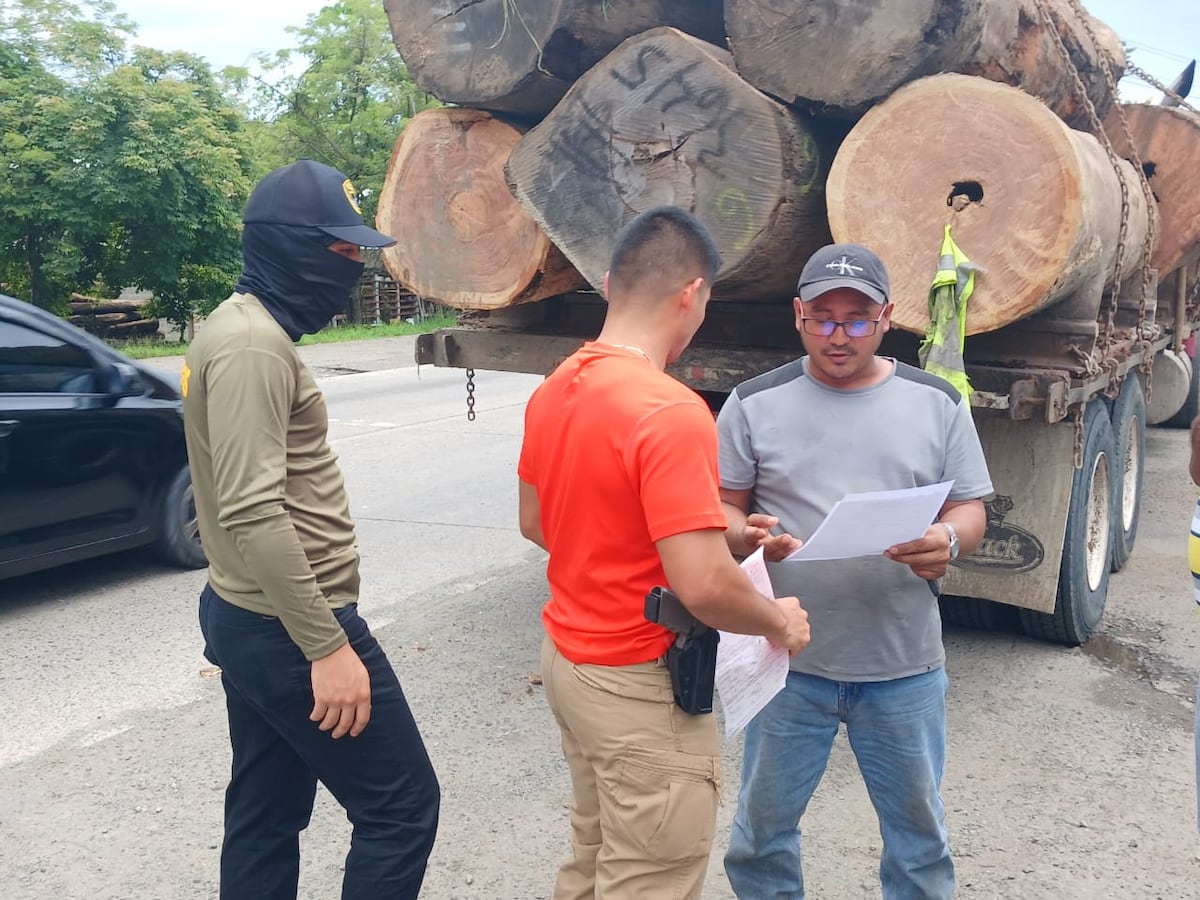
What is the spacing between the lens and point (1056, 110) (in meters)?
4.35

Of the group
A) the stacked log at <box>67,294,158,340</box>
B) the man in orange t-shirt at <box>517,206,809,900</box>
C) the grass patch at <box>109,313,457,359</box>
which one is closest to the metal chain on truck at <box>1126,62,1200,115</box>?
the man in orange t-shirt at <box>517,206,809,900</box>

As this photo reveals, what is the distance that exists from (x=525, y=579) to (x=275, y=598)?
12.4ft

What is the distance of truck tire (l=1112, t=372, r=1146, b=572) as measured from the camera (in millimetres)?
5223

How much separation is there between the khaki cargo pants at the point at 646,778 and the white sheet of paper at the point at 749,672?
0.12m

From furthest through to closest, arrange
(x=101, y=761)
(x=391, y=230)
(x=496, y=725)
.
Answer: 1. (x=391, y=230)
2. (x=496, y=725)
3. (x=101, y=761)

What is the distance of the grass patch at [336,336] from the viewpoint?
1830cm

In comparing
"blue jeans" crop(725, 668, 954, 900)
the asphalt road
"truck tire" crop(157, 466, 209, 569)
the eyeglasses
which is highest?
the eyeglasses

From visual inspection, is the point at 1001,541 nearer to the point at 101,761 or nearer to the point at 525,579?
the point at 525,579

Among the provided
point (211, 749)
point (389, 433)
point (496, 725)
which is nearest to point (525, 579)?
point (496, 725)

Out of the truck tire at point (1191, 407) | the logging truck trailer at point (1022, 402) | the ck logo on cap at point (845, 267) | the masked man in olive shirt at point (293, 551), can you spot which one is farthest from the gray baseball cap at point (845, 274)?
the truck tire at point (1191, 407)

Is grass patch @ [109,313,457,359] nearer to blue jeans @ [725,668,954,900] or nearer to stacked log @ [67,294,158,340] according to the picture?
stacked log @ [67,294,158,340]

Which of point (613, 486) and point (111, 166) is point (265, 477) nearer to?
point (613, 486)

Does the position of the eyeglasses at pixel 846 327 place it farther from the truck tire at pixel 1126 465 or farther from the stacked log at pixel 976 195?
the truck tire at pixel 1126 465

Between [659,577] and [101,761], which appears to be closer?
[659,577]
